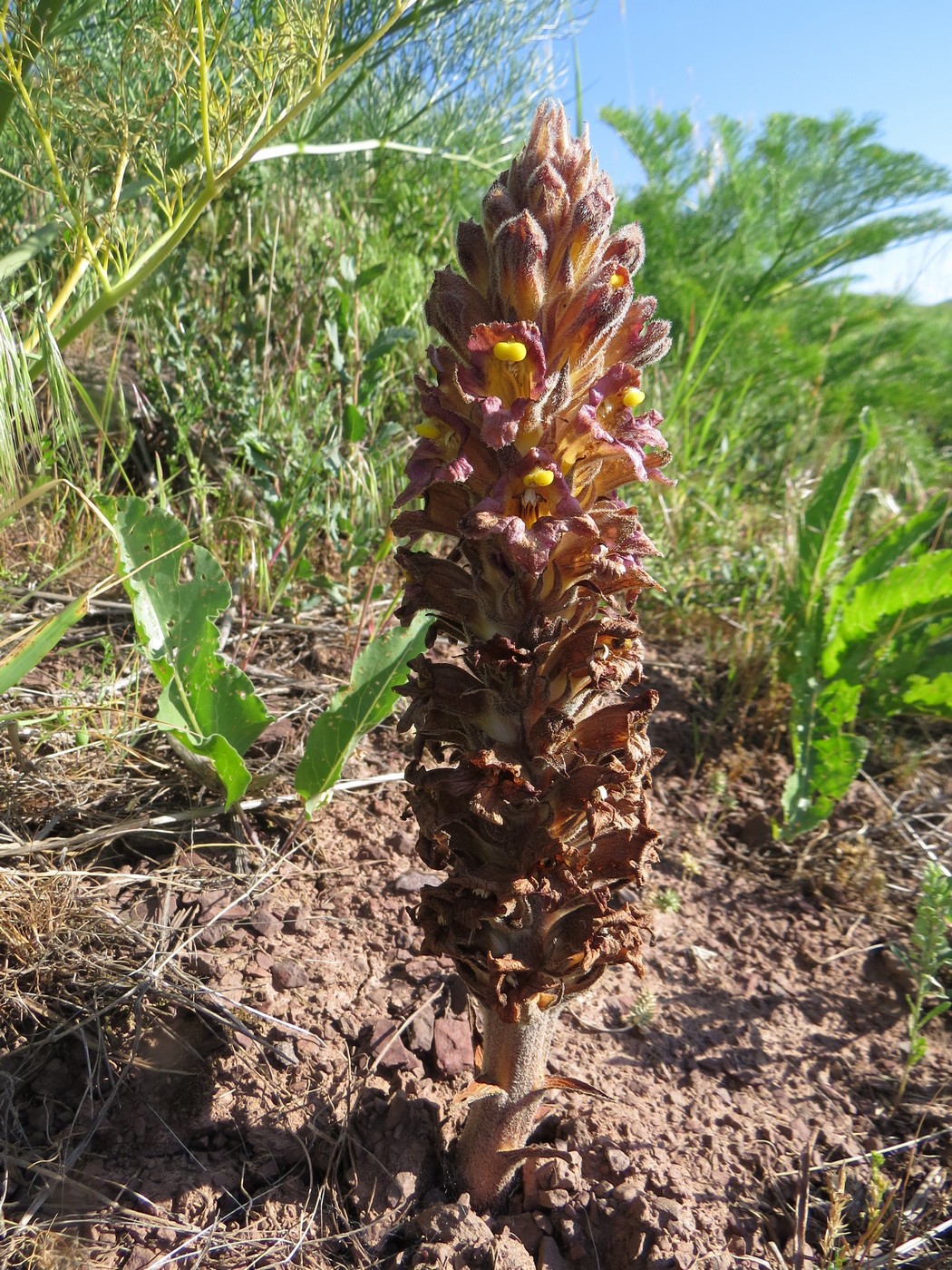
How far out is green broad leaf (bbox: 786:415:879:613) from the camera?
11.1ft

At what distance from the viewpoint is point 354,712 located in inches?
88.8

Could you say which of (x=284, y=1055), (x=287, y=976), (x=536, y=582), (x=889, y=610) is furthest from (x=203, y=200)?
(x=889, y=610)

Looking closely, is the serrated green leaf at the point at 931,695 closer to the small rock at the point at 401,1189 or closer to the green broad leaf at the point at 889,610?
the green broad leaf at the point at 889,610

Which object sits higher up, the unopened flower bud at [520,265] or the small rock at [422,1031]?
the unopened flower bud at [520,265]

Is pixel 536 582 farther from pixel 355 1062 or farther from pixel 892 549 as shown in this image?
pixel 892 549

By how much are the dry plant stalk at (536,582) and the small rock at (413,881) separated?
2.56 feet

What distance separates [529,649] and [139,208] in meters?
3.50

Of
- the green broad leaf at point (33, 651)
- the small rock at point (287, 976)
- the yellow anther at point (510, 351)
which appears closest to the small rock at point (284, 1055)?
the small rock at point (287, 976)

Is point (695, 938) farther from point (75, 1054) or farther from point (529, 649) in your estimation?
point (75, 1054)

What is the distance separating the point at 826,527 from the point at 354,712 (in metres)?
2.21

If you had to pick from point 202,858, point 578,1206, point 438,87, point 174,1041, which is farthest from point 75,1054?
point 438,87

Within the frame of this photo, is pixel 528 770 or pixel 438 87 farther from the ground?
pixel 438 87

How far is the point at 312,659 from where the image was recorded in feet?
10.2

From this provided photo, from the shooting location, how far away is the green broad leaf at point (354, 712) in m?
2.26
